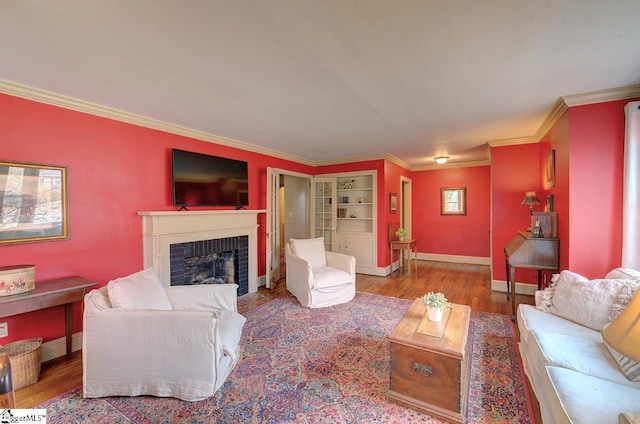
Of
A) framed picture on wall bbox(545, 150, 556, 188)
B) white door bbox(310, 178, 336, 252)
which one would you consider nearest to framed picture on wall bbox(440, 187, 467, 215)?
white door bbox(310, 178, 336, 252)

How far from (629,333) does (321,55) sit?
7.30 ft

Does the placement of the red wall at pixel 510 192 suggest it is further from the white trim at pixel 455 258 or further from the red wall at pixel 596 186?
the white trim at pixel 455 258

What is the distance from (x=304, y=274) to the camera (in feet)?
12.1

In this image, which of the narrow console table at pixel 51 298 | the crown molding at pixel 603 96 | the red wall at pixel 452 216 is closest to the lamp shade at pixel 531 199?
the crown molding at pixel 603 96

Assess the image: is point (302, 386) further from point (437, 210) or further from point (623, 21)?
point (437, 210)

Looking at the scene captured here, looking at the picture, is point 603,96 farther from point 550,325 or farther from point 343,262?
point 343,262

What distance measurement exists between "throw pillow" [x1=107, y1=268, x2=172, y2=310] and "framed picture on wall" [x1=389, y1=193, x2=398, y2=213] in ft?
14.3

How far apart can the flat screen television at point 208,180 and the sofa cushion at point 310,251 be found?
1037 mm

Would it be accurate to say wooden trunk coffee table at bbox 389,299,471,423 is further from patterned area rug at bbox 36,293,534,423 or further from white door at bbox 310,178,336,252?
white door at bbox 310,178,336,252

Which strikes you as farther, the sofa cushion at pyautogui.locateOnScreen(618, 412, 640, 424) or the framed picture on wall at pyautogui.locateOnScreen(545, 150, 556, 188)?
the framed picture on wall at pyautogui.locateOnScreen(545, 150, 556, 188)

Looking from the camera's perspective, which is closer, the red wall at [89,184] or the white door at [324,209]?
the red wall at [89,184]

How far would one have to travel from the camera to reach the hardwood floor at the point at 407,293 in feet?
6.86

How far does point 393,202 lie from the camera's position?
579cm

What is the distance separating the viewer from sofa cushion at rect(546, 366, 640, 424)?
1.21 metres
